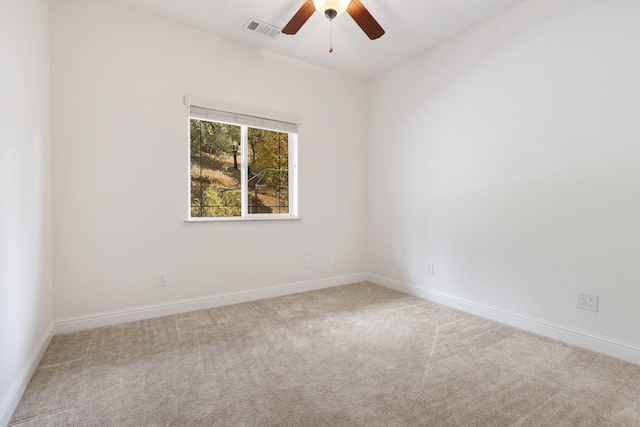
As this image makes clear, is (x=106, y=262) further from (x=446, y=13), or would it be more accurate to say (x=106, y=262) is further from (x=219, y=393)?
(x=446, y=13)

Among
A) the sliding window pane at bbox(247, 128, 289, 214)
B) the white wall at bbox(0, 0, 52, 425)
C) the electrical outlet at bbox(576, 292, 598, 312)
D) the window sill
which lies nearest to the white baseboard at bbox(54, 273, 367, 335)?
the white wall at bbox(0, 0, 52, 425)

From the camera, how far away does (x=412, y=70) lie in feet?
11.7

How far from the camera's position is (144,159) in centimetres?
277

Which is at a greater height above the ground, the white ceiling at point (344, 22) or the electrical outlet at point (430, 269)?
the white ceiling at point (344, 22)

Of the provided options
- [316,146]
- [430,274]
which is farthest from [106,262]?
[430,274]

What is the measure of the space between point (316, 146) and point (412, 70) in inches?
55.5

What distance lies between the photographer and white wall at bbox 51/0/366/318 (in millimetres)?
2479

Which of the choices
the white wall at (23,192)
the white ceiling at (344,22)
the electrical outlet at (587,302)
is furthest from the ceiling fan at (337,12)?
the electrical outlet at (587,302)

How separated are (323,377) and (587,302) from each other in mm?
1994

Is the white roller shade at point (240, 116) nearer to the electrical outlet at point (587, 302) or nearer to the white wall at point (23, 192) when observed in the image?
the white wall at point (23, 192)

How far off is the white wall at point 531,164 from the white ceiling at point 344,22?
22 cm

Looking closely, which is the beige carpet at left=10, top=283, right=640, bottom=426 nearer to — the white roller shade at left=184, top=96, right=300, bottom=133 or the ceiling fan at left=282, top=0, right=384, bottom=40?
the white roller shade at left=184, top=96, right=300, bottom=133

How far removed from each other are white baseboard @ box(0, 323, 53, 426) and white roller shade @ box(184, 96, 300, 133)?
7.12 ft

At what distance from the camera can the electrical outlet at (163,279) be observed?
2.84 m
